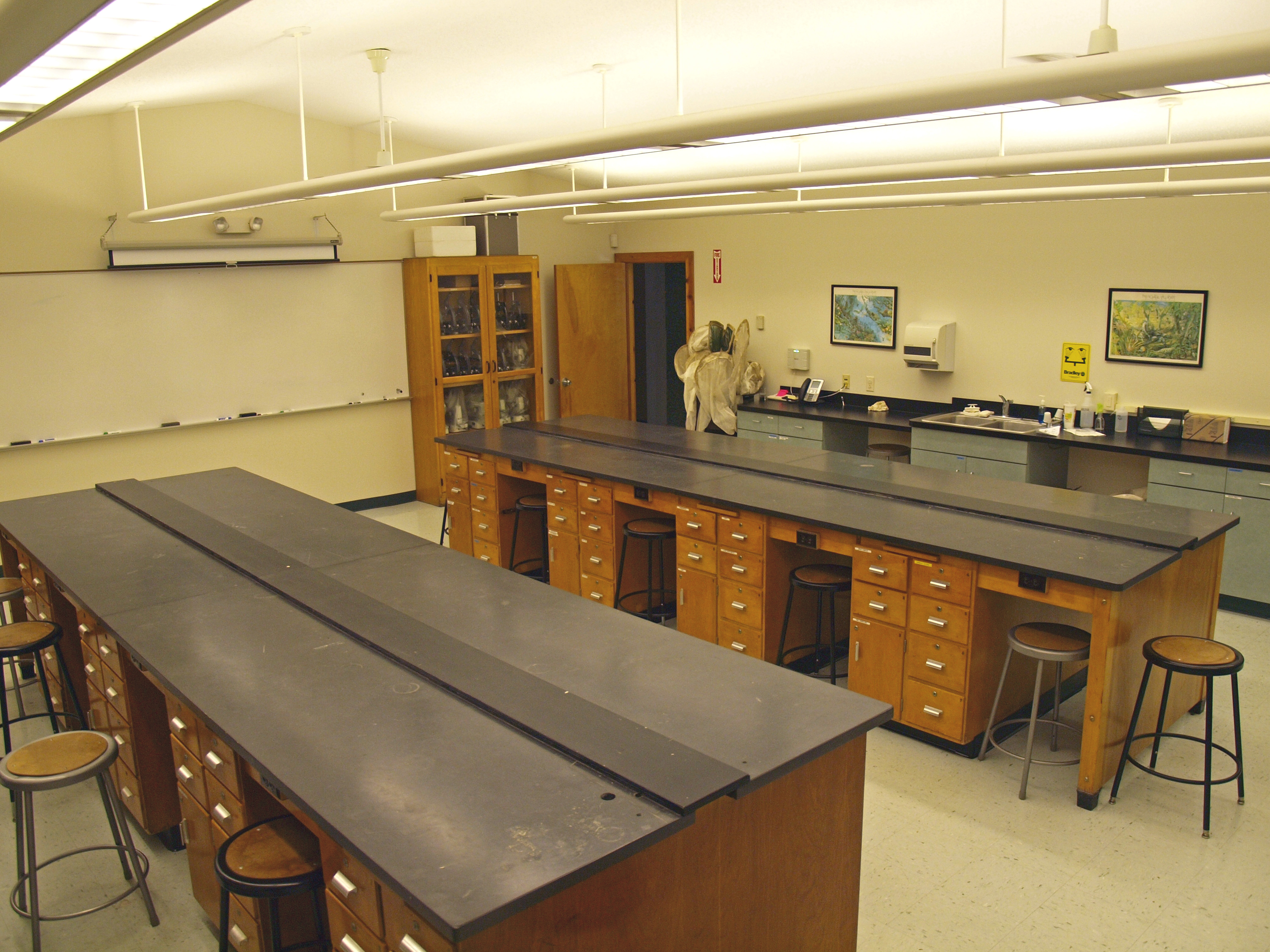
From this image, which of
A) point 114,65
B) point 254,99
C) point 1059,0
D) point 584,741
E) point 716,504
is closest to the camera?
point 114,65

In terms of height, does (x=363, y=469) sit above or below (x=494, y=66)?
below

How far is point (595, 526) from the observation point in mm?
5711

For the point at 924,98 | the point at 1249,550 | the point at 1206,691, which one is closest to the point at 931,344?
the point at 1249,550

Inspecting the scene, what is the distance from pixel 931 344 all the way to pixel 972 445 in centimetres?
97

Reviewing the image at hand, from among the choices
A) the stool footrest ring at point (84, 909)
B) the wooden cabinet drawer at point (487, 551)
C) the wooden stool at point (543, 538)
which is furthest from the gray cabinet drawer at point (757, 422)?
the stool footrest ring at point (84, 909)

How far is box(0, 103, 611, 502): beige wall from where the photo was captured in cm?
660

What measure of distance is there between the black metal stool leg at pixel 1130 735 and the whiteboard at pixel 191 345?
6.40m

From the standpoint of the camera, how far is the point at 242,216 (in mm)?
7555

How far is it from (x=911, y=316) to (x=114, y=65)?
6422mm

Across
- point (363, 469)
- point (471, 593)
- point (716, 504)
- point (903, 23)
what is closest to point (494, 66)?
point (903, 23)

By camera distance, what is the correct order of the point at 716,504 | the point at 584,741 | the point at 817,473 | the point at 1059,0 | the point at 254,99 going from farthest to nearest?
the point at 254,99 → the point at 817,473 → the point at 716,504 → the point at 1059,0 → the point at 584,741

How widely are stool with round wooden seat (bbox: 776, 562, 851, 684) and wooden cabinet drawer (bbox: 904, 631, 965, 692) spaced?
376 millimetres

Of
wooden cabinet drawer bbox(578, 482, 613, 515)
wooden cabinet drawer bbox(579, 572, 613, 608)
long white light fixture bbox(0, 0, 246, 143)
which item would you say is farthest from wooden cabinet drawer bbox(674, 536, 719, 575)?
long white light fixture bbox(0, 0, 246, 143)

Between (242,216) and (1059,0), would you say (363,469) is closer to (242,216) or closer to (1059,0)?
(242,216)
